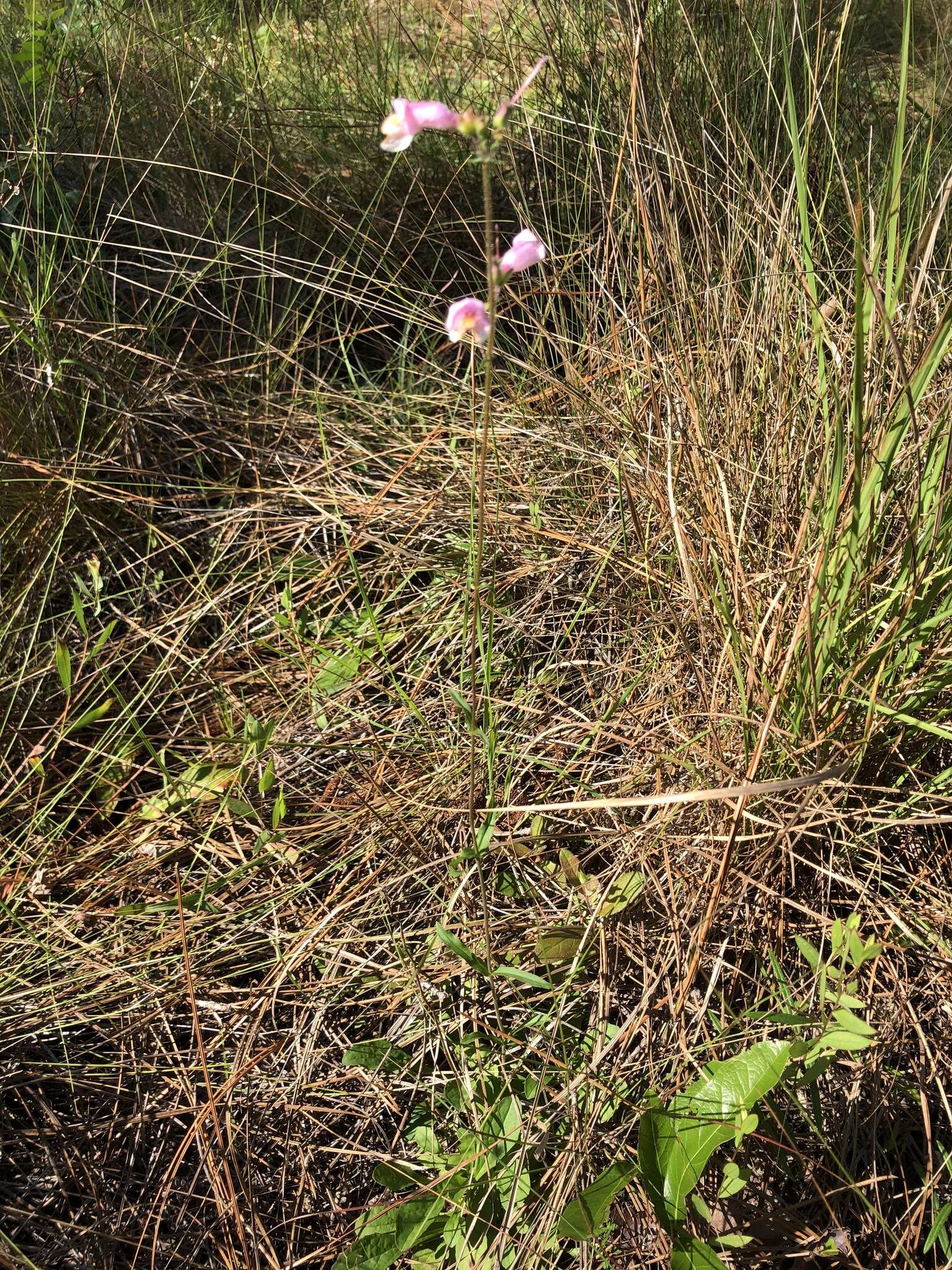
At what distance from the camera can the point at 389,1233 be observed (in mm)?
1066

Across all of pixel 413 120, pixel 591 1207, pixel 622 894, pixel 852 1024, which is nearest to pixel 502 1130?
pixel 591 1207

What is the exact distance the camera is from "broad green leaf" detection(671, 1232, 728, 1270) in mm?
948

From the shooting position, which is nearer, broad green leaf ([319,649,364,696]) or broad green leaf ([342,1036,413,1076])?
broad green leaf ([342,1036,413,1076])

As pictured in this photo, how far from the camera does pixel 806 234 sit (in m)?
1.19

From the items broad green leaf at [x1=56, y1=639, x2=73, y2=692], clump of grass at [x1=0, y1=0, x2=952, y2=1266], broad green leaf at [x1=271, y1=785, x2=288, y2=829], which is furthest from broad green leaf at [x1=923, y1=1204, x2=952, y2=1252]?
broad green leaf at [x1=56, y1=639, x2=73, y2=692]

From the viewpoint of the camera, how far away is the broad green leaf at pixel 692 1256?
95cm

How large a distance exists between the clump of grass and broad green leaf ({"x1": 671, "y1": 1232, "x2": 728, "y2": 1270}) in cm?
5

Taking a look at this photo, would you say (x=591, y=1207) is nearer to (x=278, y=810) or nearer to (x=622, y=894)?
(x=622, y=894)

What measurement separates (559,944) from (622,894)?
106 mm

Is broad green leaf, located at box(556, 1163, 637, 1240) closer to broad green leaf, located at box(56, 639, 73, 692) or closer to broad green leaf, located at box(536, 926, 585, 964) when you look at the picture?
broad green leaf, located at box(536, 926, 585, 964)

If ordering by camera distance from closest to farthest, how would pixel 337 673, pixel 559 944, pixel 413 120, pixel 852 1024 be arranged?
pixel 413 120
pixel 852 1024
pixel 559 944
pixel 337 673

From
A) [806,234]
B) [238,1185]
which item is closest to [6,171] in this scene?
[806,234]

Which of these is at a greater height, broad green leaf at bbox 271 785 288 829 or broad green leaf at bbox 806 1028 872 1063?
broad green leaf at bbox 806 1028 872 1063

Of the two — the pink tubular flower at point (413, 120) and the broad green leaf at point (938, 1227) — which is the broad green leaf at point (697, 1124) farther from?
the pink tubular flower at point (413, 120)
